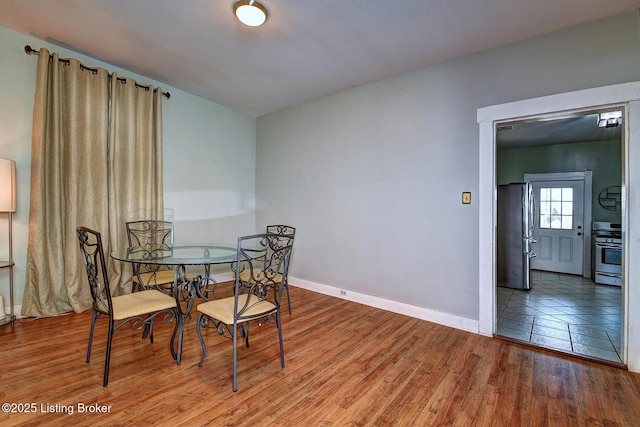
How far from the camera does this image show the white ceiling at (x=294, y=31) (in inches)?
87.6

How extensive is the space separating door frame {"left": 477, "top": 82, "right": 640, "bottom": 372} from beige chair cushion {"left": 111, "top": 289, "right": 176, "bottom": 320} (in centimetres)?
276

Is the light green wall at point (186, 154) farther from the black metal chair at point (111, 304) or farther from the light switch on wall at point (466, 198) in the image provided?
the light switch on wall at point (466, 198)

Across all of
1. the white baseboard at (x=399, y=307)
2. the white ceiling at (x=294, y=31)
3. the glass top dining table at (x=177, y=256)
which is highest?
the white ceiling at (x=294, y=31)

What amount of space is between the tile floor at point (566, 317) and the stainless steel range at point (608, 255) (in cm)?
17

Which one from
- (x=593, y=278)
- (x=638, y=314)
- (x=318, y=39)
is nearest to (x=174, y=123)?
(x=318, y=39)

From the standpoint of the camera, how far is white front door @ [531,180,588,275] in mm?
5641

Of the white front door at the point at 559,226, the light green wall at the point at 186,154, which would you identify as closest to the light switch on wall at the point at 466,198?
the light green wall at the point at 186,154

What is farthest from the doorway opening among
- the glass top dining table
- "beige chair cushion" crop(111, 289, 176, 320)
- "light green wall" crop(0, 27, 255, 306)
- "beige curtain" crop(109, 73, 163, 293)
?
"beige curtain" crop(109, 73, 163, 293)

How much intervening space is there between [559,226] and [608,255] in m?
1.05

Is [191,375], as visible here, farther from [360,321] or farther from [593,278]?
[593,278]

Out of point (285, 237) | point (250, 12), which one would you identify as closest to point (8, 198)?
Answer: point (285, 237)

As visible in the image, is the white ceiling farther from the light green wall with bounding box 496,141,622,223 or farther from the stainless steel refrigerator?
the light green wall with bounding box 496,141,622,223

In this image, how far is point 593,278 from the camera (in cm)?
525

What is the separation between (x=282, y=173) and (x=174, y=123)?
165 centimetres
